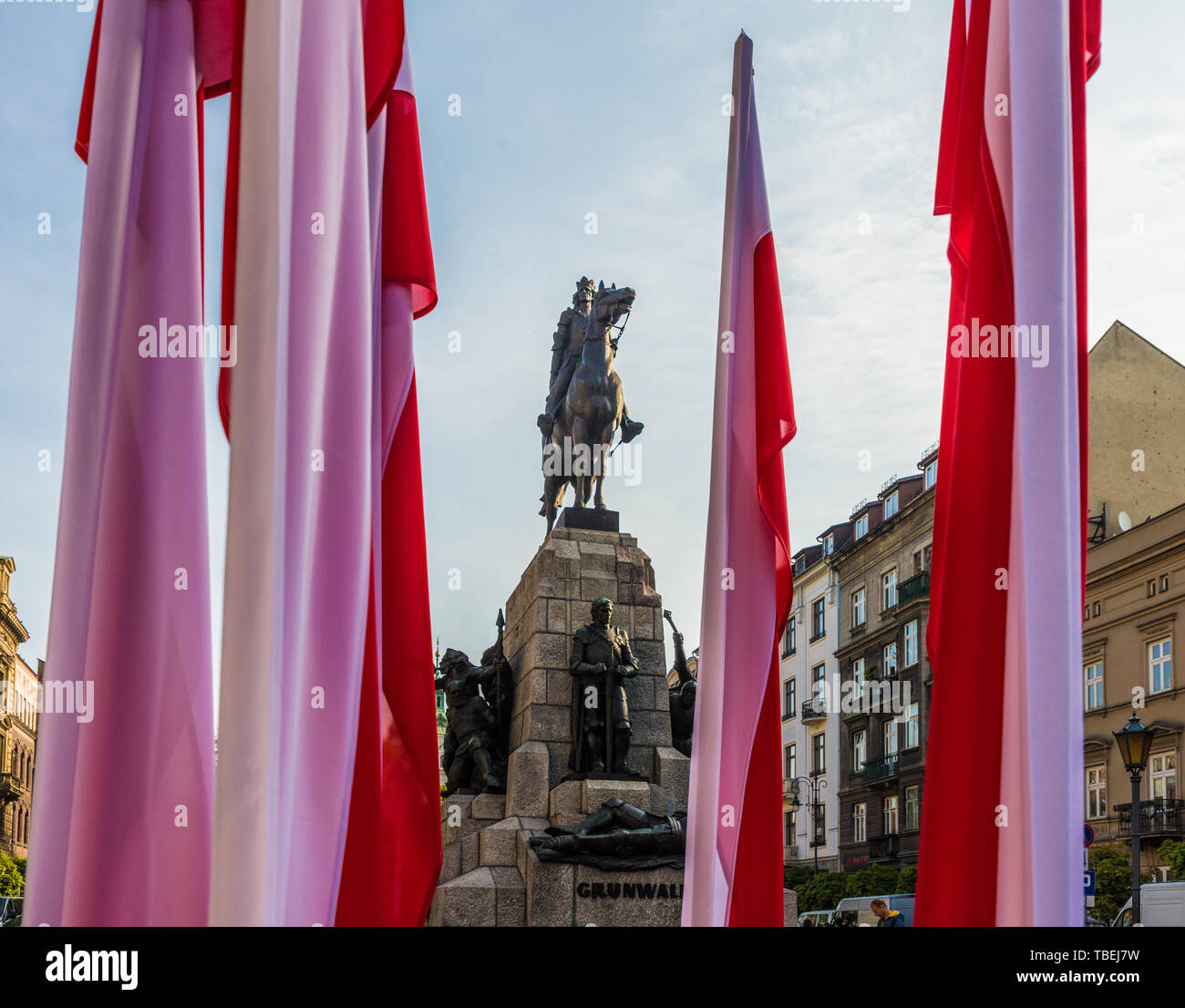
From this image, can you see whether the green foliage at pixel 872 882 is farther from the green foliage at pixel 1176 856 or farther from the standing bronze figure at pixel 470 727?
the standing bronze figure at pixel 470 727

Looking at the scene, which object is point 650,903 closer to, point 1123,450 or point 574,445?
point 574,445

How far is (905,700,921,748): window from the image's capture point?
180 feet

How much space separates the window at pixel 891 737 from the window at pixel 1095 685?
50.0ft

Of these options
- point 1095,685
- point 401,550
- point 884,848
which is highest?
point 1095,685

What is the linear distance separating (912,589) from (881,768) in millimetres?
7562

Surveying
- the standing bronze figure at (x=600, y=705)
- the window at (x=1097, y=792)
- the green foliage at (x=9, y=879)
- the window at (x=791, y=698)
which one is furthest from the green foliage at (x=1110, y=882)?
the window at (x=791, y=698)

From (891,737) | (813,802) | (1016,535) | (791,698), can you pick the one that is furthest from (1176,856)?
(791,698)

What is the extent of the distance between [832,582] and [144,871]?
64.0 m

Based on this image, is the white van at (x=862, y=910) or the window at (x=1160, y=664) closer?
the white van at (x=862, y=910)

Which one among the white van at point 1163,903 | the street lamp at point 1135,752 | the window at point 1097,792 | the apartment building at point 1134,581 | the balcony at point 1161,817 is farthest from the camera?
the window at point 1097,792

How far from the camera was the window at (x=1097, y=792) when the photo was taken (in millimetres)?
39625

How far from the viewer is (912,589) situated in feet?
182

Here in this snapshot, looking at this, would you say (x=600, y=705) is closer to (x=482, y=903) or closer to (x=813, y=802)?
(x=482, y=903)

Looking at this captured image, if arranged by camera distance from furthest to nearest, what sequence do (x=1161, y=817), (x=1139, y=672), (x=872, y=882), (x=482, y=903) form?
1. (x=872, y=882)
2. (x=1139, y=672)
3. (x=1161, y=817)
4. (x=482, y=903)
